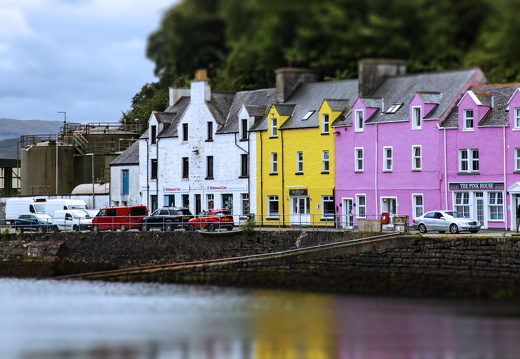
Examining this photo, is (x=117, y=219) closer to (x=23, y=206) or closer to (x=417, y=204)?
(x=23, y=206)

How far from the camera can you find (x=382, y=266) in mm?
45625

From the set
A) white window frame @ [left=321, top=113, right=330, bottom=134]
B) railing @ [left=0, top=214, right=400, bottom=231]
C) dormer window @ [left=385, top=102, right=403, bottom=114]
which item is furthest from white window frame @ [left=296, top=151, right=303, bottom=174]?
dormer window @ [left=385, top=102, right=403, bottom=114]

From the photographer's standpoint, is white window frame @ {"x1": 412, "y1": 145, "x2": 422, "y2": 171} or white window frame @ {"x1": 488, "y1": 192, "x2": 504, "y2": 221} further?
white window frame @ {"x1": 412, "y1": 145, "x2": 422, "y2": 171}

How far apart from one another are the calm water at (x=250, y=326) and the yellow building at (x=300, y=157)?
68.4ft

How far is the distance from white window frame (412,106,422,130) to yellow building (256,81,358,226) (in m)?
4.31

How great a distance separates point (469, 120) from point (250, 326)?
1144 inches

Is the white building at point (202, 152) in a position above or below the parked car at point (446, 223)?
above

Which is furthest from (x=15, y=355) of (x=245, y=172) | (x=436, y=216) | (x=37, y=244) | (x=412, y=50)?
(x=245, y=172)

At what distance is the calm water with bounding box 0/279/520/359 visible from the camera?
2525cm

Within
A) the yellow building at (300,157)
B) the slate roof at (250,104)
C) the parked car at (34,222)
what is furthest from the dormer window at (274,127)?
the parked car at (34,222)

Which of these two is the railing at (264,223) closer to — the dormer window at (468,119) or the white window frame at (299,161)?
the white window frame at (299,161)

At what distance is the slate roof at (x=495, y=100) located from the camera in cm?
5428

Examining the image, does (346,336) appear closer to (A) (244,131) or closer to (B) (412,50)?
(B) (412,50)

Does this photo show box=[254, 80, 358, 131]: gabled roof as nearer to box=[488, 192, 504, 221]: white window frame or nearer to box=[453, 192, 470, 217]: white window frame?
box=[453, 192, 470, 217]: white window frame
